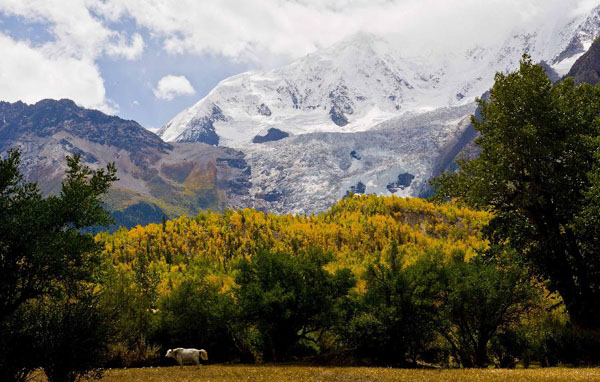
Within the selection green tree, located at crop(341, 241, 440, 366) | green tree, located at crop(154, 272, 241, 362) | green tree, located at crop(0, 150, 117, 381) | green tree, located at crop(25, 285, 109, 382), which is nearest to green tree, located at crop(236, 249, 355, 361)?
green tree, located at crop(341, 241, 440, 366)

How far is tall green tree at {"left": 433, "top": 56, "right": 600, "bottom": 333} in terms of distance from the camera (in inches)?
1139

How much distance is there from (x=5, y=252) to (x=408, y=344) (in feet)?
116

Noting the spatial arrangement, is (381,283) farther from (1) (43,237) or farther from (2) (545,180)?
(1) (43,237)

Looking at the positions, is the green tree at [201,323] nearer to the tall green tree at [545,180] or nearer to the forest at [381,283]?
the forest at [381,283]

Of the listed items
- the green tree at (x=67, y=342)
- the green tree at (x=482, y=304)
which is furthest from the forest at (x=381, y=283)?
the green tree at (x=482, y=304)

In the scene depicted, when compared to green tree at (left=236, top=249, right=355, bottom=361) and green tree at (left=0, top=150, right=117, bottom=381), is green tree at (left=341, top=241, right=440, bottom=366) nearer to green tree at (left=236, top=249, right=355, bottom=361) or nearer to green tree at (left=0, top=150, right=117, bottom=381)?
green tree at (left=236, top=249, right=355, bottom=361)

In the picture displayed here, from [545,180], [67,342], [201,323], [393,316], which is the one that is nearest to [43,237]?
[67,342]

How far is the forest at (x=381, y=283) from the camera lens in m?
27.7

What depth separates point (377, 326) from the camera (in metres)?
44.5

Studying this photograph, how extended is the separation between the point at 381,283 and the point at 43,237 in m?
33.4

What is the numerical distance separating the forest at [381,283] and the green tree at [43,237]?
13 centimetres

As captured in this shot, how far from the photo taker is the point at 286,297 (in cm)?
4819

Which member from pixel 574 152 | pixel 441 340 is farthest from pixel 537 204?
pixel 441 340

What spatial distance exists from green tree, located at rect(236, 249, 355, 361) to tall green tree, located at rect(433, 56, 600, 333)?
2247 centimetres
